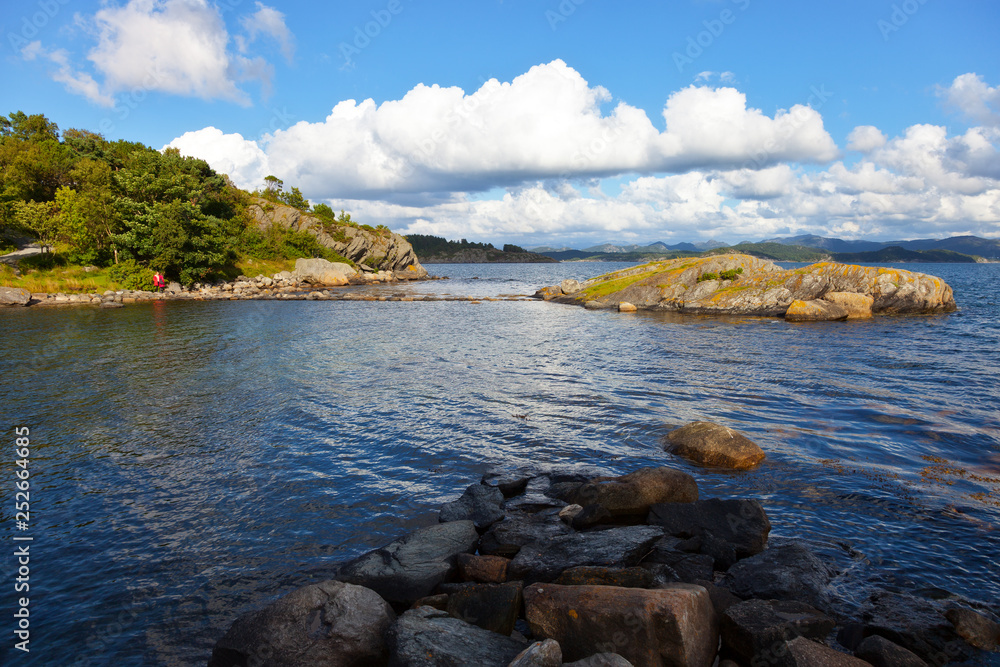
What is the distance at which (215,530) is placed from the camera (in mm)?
10305

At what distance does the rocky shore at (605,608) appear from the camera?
247 inches

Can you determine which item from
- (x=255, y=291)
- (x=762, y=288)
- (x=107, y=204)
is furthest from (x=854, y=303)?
(x=107, y=204)

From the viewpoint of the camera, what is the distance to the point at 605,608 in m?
6.55

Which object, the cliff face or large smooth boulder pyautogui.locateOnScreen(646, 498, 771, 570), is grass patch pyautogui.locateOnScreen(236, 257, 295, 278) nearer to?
the cliff face

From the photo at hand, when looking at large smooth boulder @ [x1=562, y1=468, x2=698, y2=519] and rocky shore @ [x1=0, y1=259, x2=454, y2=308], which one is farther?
rocky shore @ [x1=0, y1=259, x2=454, y2=308]

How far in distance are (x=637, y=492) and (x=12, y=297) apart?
68.6m

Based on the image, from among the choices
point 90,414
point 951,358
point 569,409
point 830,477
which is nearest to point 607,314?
point 951,358

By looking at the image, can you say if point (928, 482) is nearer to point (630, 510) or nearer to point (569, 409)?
point (630, 510)

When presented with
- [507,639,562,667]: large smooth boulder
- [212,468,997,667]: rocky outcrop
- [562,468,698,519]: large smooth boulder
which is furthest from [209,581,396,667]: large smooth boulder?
[562,468,698,519]: large smooth boulder

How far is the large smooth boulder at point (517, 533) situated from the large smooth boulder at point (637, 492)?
103 cm

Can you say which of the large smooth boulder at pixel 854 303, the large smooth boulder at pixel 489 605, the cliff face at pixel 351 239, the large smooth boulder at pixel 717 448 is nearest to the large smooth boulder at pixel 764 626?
the large smooth boulder at pixel 489 605

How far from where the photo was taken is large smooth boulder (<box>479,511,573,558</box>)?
371 inches

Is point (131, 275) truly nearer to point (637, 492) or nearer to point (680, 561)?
point (637, 492)

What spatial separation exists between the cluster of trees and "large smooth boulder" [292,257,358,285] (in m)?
11.6
